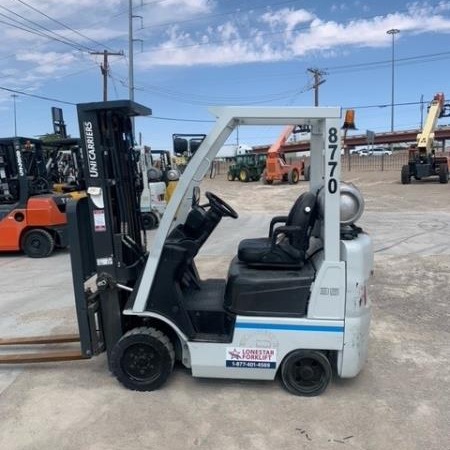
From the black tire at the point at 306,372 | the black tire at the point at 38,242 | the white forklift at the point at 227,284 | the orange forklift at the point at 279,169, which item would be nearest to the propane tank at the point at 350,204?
the white forklift at the point at 227,284

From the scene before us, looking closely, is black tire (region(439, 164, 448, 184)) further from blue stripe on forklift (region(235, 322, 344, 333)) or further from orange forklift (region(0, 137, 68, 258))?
blue stripe on forklift (region(235, 322, 344, 333))

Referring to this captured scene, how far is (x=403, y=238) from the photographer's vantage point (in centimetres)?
1117

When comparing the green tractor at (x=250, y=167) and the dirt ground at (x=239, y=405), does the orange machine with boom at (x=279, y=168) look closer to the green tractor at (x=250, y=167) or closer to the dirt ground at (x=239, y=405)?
the green tractor at (x=250, y=167)

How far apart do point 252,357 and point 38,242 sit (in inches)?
285

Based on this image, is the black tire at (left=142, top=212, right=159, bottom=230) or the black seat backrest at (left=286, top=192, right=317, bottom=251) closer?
the black seat backrest at (left=286, top=192, right=317, bottom=251)

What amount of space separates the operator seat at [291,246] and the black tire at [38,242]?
6770 mm

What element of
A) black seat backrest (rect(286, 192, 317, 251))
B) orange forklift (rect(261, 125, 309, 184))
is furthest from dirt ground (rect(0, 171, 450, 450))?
orange forklift (rect(261, 125, 309, 184))

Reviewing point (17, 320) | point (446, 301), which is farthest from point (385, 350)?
point (17, 320)

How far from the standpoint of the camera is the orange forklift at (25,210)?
9672 mm

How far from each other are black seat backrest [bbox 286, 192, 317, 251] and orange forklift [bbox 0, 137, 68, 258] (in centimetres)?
663

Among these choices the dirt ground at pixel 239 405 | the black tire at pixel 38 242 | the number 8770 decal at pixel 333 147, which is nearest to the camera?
the dirt ground at pixel 239 405

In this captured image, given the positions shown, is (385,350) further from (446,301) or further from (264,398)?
(446,301)

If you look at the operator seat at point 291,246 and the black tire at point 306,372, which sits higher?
the operator seat at point 291,246

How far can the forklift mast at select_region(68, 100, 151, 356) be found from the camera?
12.7 ft
